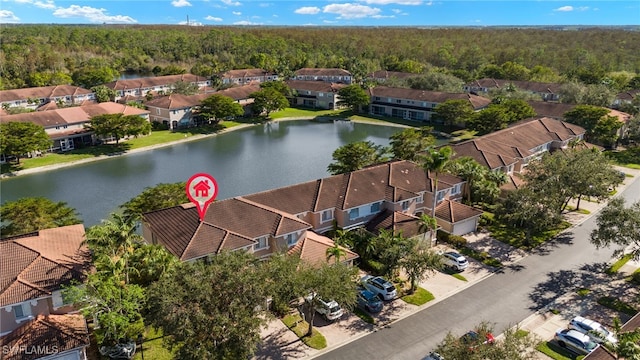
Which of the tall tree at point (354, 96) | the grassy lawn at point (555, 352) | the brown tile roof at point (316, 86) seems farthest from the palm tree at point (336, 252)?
the brown tile roof at point (316, 86)

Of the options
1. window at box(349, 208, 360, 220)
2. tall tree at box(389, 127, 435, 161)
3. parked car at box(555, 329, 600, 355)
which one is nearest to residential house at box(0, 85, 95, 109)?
tall tree at box(389, 127, 435, 161)

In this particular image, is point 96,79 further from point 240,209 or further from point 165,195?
point 240,209

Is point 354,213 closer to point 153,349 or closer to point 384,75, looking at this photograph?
point 153,349

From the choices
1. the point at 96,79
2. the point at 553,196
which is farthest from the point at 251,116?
the point at 553,196

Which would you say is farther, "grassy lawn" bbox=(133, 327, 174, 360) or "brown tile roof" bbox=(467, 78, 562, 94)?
"brown tile roof" bbox=(467, 78, 562, 94)

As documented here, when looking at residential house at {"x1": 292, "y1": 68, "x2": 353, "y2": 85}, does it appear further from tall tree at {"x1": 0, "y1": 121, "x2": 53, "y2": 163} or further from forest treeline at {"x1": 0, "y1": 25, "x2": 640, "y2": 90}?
tall tree at {"x1": 0, "y1": 121, "x2": 53, "y2": 163}
